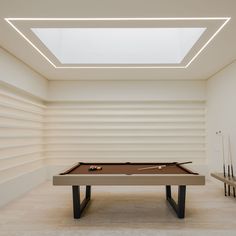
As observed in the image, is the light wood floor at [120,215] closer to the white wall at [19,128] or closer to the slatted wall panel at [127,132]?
the white wall at [19,128]

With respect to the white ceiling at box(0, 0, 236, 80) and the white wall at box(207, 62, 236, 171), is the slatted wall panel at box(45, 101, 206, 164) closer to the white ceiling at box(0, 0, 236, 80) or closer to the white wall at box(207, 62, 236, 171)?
the white wall at box(207, 62, 236, 171)

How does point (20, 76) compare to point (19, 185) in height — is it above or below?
above

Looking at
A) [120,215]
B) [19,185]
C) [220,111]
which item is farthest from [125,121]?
[120,215]

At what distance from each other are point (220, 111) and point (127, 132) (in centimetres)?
250

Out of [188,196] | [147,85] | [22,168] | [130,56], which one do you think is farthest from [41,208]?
[147,85]

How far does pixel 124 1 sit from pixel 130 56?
235 cm

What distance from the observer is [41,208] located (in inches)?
161

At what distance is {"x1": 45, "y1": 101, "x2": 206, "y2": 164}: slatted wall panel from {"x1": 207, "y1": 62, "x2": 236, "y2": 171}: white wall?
17.8 inches

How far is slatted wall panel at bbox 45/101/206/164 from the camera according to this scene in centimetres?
671

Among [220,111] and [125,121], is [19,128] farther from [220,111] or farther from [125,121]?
[220,111]

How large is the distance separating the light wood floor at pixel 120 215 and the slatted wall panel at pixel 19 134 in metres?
0.69

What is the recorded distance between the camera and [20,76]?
4.86m

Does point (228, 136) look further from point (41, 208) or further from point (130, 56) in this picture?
point (41, 208)

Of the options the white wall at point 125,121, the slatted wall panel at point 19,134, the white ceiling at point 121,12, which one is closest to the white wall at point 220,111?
the white wall at point 125,121
